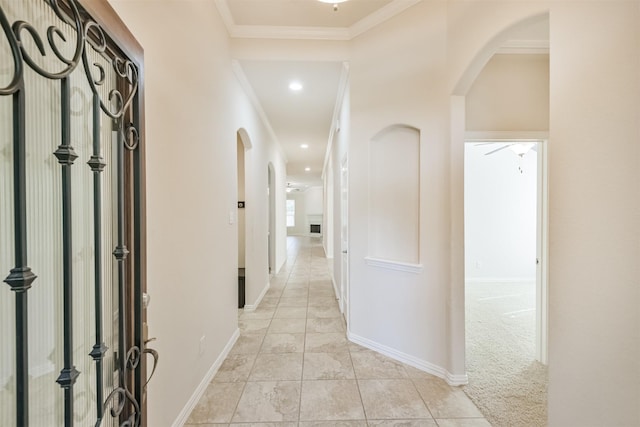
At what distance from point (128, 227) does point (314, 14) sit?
7.97ft

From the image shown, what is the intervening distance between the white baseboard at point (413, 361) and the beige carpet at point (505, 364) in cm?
8

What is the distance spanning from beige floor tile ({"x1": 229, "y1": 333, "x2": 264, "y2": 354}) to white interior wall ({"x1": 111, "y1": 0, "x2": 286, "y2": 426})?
12 cm

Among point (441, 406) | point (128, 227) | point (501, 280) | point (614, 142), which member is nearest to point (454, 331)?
point (441, 406)

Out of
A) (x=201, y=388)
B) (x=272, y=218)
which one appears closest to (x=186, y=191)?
(x=201, y=388)

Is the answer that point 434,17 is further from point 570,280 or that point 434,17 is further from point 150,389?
point 150,389

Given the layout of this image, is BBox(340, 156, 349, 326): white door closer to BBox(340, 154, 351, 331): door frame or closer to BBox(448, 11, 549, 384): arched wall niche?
BBox(340, 154, 351, 331): door frame

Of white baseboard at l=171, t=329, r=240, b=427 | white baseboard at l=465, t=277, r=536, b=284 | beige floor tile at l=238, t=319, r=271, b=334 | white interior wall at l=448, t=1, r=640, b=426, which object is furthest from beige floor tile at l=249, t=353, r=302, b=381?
white baseboard at l=465, t=277, r=536, b=284

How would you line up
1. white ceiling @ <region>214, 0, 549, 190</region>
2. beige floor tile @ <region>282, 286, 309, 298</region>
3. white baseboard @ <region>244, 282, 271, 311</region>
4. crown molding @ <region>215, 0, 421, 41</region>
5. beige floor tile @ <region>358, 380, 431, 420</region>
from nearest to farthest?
beige floor tile @ <region>358, 380, 431, 420</region>
white ceiling @ <region>214, 0, 549, 190</region>
crown molding @ <region>215, 0, 421, 41</region>
white baseboard @ <region>244, 282, 271, 311</region>
beige floor tile @ <region>282, 286, 309, 298</region>

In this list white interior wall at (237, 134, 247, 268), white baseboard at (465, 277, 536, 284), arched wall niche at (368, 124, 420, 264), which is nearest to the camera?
arched wall niche at (368, 124, 420, 264)

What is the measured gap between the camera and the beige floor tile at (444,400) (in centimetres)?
181

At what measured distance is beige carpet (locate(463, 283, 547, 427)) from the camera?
1833 millimetres

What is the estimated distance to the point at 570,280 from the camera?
1080 mm

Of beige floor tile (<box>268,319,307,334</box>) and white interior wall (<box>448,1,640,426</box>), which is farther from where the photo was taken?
beige floor tile (<box>268,319,307,334</box>)

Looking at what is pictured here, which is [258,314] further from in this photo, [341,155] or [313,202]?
[313,202]
